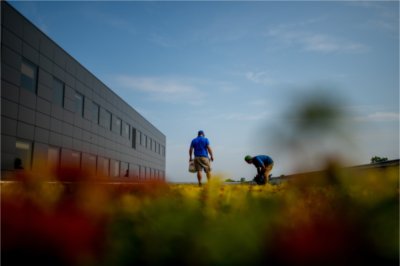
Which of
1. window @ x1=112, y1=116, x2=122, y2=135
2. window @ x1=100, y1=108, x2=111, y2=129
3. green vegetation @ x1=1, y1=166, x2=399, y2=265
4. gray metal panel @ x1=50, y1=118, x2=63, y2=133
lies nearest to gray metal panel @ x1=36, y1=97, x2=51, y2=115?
gray metal panel @ x1=50, y1=118, x2=63, y2=133

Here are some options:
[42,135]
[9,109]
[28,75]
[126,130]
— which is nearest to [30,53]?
[28,75]

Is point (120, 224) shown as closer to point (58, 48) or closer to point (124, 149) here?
point (58, 48)

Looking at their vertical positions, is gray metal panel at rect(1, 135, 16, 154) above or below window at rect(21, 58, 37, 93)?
below

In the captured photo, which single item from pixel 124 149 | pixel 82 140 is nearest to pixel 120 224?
pixel 82 140

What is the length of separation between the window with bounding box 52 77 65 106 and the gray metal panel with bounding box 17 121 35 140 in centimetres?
379

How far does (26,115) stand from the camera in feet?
67.9

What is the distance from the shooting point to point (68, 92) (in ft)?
87.2

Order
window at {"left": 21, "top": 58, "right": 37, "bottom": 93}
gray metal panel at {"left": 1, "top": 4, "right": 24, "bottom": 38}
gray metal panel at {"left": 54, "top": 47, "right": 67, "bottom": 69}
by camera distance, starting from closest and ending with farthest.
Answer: gray metal panel at {"left": 1, "top": 4, "right": 24, "bottom": 38} < window at {"left": 21, "top": 58, "right": 37, "bottom": 93} < gray metal panel at {"left": 54, "top": 47, "right": 67, "bottom": 69}

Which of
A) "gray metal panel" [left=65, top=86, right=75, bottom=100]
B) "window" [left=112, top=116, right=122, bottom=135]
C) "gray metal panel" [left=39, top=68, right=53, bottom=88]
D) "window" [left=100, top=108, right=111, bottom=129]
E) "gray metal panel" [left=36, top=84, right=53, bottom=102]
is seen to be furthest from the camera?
Result: "window" [left=112, top=116, right=122, bottom=135]

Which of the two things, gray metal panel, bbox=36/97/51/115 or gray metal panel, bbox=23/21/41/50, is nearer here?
gray metal panel, bbox=23/21/41/50

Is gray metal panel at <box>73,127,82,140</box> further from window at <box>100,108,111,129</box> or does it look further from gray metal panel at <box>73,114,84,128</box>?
window at <box>100,108,111,129</box>

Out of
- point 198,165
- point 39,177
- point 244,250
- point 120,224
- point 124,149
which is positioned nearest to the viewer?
point 244,250

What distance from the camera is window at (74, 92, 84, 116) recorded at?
28.4m

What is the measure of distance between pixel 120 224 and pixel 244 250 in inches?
13.1
